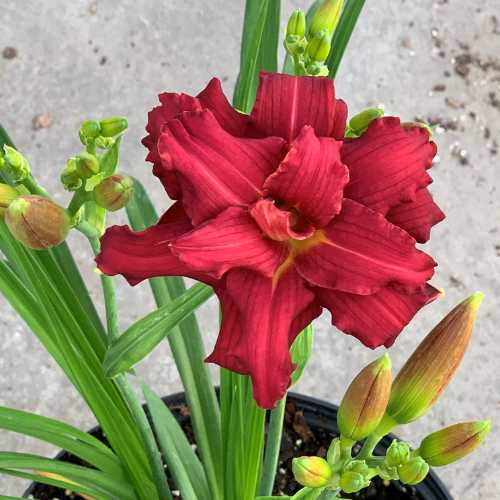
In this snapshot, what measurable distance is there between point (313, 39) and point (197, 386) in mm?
353

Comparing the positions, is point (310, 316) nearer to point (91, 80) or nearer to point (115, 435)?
point (115, 435)

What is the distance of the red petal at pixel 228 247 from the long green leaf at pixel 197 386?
13.0 inches

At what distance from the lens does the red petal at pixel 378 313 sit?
0.40 metres

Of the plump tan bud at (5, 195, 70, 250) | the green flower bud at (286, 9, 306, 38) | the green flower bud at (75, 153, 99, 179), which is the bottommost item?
the plump tan bud at (5, 195, 70, 250)

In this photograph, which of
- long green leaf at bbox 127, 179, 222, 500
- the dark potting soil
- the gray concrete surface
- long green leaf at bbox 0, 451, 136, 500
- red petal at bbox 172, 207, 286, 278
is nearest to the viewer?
red petal at bbox 172, 207, 286, 278

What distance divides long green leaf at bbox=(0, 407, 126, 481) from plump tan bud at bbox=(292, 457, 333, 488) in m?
0.24

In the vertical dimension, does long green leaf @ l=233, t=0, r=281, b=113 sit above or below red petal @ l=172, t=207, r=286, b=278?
above

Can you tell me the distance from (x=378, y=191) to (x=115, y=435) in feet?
1.20

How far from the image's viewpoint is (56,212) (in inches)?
18.2

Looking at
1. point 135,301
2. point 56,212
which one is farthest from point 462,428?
point 135,301

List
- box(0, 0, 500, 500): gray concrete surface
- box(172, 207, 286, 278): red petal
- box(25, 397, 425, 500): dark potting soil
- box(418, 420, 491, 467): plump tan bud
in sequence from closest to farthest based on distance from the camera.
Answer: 1. box(172, 207, 286, 278): red petal
2. box(418, 420, 491, 467): plump tan bud
3. box(25, 397, 425, 500): dark potting soil
4. box(0, 0, 500, 500): gray concrete surface

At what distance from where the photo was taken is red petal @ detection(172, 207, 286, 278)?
1.21 ft

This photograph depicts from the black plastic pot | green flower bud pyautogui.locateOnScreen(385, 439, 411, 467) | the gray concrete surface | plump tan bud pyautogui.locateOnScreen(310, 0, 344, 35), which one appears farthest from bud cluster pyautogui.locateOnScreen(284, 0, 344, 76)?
the gray concrete surface

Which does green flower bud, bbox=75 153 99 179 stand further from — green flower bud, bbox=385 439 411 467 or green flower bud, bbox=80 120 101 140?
green flower bud, bbox=385 439 411 467
